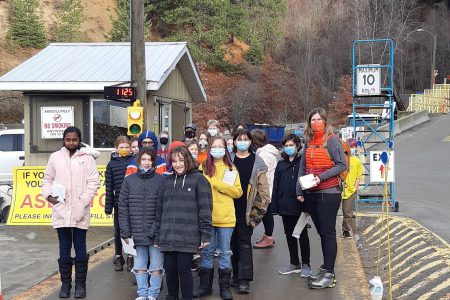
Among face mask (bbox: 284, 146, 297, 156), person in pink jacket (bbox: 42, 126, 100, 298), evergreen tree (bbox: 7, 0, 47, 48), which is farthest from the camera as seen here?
evergreen tree (bbox: 7, 0, 47, 48)

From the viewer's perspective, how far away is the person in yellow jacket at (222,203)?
656 centimetres

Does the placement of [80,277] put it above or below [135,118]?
below

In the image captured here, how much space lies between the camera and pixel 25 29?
49.8m

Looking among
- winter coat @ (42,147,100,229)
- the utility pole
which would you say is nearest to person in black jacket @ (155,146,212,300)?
winter coat @ (42,147,100,229)

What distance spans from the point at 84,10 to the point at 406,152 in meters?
42.8

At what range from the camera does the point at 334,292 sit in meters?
6.91

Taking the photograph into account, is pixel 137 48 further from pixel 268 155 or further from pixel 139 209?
pixel 139 209

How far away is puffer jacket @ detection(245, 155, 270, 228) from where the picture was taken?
6.85 meters

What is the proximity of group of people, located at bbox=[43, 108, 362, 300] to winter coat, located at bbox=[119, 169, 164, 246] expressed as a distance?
0.01m

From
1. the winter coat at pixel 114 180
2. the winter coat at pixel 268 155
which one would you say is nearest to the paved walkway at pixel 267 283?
the winter coat at pixel 114 180

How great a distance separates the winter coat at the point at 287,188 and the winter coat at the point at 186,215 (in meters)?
1.66

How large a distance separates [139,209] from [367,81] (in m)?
8.65

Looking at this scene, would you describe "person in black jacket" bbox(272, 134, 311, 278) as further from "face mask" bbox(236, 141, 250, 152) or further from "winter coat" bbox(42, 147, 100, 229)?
"winter coat" bbox(42, 147, 100, 229)

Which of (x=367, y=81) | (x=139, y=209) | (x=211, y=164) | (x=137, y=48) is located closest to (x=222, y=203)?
(x=211, y=164)
